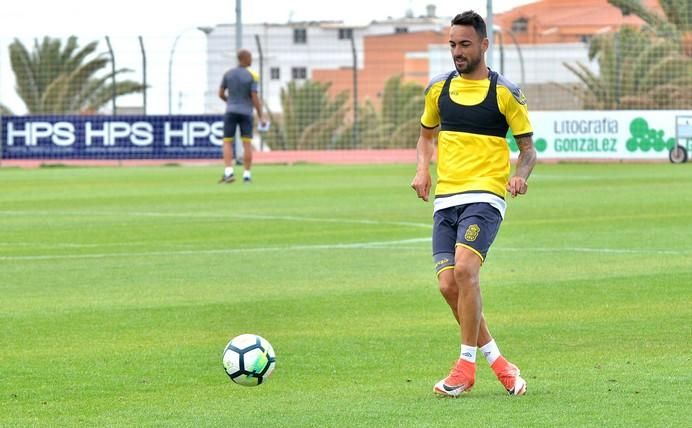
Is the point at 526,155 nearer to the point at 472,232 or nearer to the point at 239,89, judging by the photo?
the point at 472,232

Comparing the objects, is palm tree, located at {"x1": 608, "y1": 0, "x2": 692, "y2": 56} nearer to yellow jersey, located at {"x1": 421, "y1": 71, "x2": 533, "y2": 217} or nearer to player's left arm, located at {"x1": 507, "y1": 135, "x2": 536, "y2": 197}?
player's left arm, located at {"x1": 507, "y1": 135, "x2": 536, "y2": 197}

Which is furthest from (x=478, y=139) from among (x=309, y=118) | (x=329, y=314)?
(x=309, y=118)

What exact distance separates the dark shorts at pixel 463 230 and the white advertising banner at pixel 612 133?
91.4 ft

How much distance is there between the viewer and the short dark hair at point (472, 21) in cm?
773

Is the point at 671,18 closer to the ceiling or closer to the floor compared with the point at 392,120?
closer to the ceiling

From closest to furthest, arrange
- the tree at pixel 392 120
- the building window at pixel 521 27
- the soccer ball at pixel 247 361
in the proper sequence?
1. the soccer ball at pixel 247 361
2. the tree at pixel 392 120
3. the building window at pixel 521 27

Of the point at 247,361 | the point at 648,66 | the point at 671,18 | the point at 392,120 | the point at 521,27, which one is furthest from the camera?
the point at 521,27

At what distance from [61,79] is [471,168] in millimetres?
42886

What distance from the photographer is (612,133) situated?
119 feet

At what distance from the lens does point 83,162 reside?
1499 inches

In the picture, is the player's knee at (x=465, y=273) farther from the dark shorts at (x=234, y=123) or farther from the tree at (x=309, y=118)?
the tree at (x=309, y=118)

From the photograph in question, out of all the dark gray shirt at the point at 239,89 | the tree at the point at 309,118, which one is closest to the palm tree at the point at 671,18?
the tree at the point at 309,118

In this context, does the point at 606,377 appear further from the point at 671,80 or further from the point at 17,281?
the point at 671,80

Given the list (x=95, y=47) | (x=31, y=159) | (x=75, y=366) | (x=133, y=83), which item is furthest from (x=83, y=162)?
(x=75, y=366)
